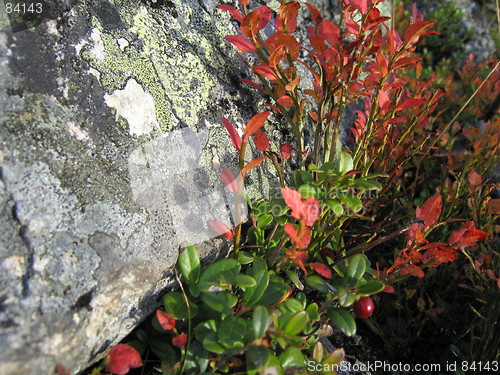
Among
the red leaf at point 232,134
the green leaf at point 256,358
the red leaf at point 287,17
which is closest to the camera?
the green leaf at point 256,358

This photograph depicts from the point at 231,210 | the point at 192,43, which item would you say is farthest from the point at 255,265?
the point at 192,43

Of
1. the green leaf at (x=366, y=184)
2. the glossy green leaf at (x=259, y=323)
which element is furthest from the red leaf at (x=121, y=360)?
the green leaf at (x=366, y=184)

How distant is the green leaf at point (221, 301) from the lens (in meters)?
1.13

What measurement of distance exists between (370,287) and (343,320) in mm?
132

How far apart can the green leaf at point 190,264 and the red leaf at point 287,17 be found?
82 cm

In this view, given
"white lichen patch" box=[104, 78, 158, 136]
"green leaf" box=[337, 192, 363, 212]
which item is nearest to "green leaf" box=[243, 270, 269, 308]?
"green leaf" box=[337, 192, 363, 212]

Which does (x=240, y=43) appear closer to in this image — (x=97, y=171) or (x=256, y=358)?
(x=97, y=171)

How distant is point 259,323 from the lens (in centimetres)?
105

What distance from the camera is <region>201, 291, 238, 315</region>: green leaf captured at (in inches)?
44.3

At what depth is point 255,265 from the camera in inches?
50.0

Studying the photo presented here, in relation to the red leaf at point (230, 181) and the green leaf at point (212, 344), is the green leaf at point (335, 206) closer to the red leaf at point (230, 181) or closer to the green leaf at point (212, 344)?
the red leaf at point (230, 181)

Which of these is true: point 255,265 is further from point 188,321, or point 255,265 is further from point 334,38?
point 334,38

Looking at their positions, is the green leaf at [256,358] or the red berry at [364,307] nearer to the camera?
the green leaf at [256,358]

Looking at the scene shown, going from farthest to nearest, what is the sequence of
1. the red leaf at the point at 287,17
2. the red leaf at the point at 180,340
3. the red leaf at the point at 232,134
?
1. the red leaf at the point at 287,17
2. the red leaf at the point at 232,134
3. the red leaf at the point at 180,340
